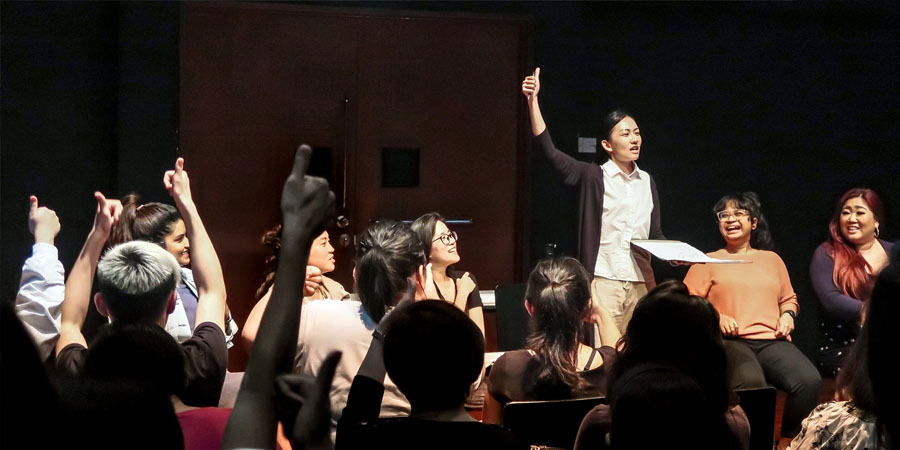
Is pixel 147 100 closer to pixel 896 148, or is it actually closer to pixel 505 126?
pixel 505 126

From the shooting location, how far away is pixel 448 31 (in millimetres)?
5586

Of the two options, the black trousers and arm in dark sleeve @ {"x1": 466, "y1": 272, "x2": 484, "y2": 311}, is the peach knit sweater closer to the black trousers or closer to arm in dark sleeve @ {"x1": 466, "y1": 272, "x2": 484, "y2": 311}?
the black trousers

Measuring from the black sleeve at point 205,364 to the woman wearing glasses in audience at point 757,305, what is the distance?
103 inches

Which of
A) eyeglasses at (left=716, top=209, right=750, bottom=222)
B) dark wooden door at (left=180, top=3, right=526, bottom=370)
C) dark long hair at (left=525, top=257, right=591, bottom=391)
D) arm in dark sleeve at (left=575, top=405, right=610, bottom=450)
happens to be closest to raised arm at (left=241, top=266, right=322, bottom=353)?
dark long hair at (left=525, top=257, right=591, bottom=391)

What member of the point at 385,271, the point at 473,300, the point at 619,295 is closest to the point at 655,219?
the point at 619,295

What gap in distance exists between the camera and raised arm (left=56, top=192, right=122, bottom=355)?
87.5 inches

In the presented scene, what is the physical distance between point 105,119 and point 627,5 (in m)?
3.34

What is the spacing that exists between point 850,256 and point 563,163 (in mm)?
1606

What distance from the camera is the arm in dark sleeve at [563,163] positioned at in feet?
16.1

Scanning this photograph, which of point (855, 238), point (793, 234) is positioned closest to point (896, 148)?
point (793, 234)

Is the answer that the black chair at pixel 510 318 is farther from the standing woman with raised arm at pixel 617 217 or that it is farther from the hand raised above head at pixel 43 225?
the hand raised above head at pixel 43 225

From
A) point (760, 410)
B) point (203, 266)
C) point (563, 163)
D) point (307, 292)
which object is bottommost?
point (760, 410)

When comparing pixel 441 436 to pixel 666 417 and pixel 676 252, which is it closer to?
pixel 666 417

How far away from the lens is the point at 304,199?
1114 mm
